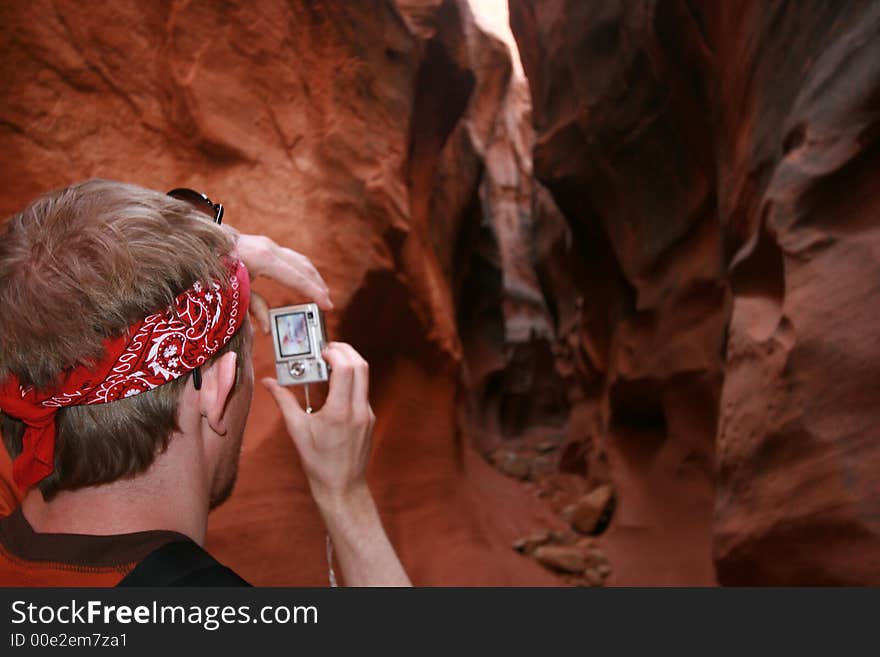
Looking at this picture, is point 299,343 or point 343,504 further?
point 299,343

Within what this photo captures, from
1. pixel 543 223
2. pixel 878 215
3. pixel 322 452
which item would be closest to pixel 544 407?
pixel 543 223

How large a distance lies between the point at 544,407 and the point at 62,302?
52.4 feet

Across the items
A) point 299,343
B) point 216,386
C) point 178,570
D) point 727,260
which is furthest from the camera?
point 727,260

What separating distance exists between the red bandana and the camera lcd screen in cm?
44

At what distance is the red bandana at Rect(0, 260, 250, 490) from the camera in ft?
3.68

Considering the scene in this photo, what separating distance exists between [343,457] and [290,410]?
0.17 meters

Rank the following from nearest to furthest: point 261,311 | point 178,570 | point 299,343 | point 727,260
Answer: point 178,570 → point 299,343 → point 261,311 → point 727,260

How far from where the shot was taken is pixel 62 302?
1080 mm

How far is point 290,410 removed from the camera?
5.07 feet

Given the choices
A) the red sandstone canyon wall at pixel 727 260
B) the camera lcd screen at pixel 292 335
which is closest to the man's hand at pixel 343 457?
the camera lcd screen at pixel 292 335

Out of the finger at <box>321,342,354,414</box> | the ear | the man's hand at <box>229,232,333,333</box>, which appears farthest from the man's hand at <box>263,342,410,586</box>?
the man's hand at <box>229,232,333,333</box>

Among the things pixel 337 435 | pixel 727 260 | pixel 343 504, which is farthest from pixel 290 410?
pixel 727 260

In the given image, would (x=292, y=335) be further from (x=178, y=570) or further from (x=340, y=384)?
(x=178, y=570)

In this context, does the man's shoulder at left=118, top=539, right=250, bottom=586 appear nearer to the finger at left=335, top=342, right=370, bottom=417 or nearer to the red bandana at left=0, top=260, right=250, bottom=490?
the red bandana at left=0, top=260, right=250, bottom=490
